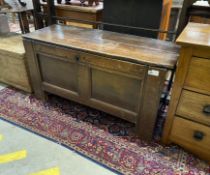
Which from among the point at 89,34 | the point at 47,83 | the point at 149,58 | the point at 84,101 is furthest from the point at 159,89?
the point at 47,83

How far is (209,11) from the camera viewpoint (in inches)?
52.9

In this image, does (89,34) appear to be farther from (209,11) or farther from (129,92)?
(209,11)

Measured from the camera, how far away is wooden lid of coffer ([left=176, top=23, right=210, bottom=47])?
3.03ft

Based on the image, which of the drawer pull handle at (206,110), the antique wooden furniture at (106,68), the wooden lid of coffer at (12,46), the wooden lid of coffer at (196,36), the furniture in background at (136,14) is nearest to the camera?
the wooden lid of coffer at (196,36)

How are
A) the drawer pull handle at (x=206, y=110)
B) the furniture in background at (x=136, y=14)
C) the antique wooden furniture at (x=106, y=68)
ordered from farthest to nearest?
the furniture in background at (x=136, y=14)
the antique wooden furniture at (x=106, y=68)
the drawer pull handle at (x=206, y=110)

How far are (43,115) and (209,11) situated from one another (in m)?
1.54

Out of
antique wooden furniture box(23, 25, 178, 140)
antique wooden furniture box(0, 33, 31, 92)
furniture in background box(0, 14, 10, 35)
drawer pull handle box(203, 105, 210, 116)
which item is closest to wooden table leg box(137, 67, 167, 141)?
antique wooden furniture box(23, 25, 178, 140)

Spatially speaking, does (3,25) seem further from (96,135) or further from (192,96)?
(192,96)

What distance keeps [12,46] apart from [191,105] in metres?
1.64

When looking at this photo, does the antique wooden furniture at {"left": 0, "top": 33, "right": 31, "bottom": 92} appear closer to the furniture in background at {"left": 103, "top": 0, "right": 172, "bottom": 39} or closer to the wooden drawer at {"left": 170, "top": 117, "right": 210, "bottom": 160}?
the furniture in background at {"left": 103, "top": 0, "right": 172, "bottom": 39}

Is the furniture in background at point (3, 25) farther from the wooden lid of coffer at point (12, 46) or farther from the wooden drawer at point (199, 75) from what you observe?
the wooden drawer at point (199, 75)

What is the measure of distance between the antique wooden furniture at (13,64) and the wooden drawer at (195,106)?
1.36 m

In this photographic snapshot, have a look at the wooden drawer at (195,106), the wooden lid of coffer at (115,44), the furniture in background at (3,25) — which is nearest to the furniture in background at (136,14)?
the wooden lid of coffer at (115,44)

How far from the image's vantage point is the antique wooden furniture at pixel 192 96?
956 millimetres
